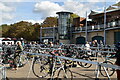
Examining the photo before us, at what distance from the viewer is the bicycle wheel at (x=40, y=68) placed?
306 inches

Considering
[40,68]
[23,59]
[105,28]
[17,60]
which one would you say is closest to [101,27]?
[105,28]

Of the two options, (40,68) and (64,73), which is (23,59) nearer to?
(40,68)

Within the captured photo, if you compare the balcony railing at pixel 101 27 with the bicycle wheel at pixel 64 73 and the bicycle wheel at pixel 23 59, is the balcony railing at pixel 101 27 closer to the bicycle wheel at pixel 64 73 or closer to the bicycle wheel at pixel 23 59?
the bicycle wheel at pixel 23 59

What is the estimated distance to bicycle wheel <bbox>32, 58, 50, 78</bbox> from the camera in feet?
25.5

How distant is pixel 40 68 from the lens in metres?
8.18

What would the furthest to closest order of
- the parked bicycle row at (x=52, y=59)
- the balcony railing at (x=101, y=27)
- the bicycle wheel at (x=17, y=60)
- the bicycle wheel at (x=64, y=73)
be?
the balcony railing at (x=101, y=27)
the bicycle wheel at (x=17, y=60)
the parked bicycle row at (x=52, y=59)
the bicycle wheel at (x=64, y=73)

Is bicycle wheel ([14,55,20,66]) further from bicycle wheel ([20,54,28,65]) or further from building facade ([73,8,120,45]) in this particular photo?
building facade ([73,8,120,45])

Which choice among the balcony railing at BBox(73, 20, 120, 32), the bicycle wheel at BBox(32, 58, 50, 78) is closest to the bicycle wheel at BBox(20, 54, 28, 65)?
the bicycle wheel at BBox(32, 58, 50, 78)

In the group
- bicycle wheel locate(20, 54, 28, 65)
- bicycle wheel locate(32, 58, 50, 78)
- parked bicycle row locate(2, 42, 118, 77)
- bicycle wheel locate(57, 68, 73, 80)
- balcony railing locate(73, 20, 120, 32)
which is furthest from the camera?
balcony railing locate(73, 20, 120, 32)

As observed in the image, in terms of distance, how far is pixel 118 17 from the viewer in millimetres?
34906

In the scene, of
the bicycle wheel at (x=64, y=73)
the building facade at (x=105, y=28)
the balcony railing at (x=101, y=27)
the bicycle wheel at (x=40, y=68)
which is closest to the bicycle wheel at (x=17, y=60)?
the bicycle wheel at (x=40, y=68)

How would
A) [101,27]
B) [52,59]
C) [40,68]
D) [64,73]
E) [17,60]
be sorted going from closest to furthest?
1. [64,73]
2. [52,59]
3. [40,68]
4. [17,60]
5. [101,27]

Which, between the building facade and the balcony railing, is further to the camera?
the building facade

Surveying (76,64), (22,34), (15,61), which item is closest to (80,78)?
(76,64)
